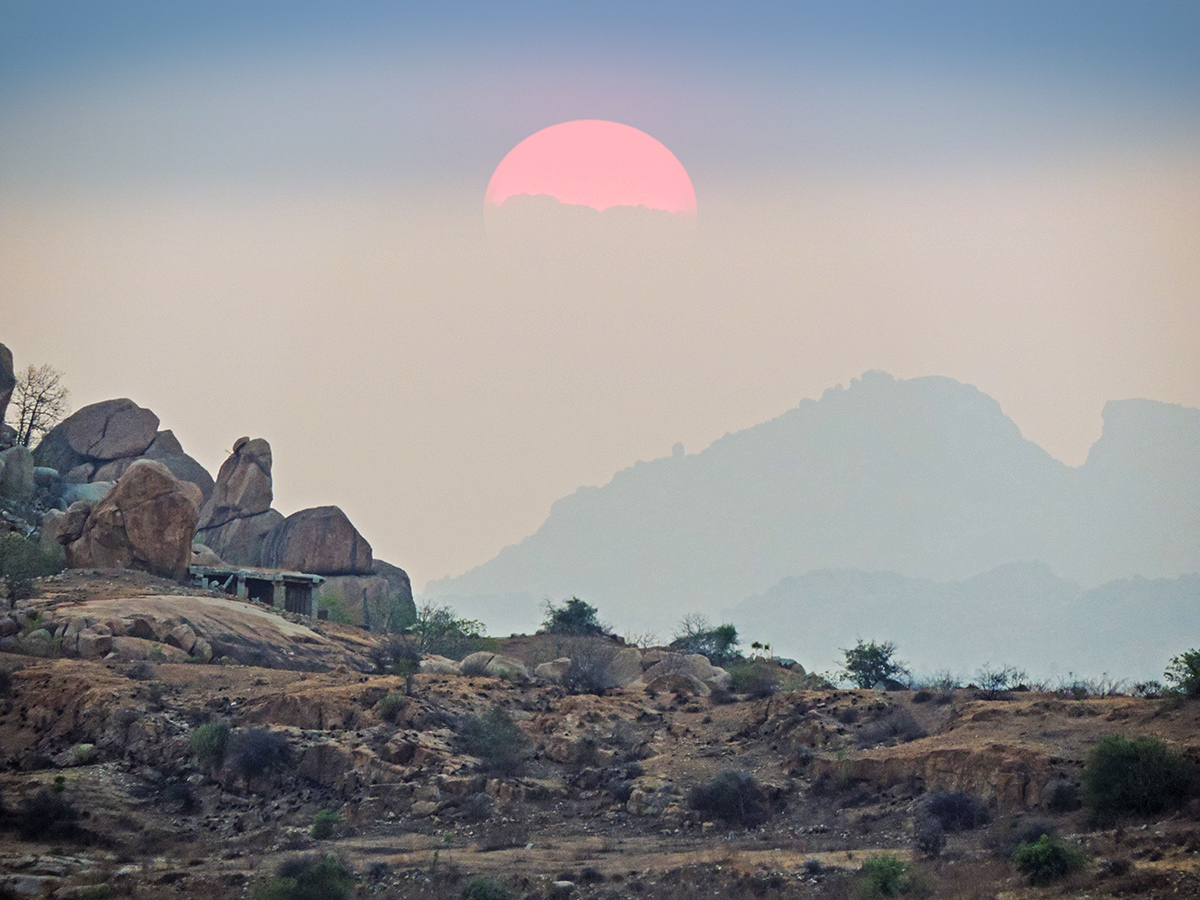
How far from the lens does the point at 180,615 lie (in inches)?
1665

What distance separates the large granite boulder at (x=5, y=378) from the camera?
69188 millimetres

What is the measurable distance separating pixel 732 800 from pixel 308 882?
11.3m

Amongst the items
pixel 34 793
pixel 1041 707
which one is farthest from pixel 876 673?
pixel 34 793

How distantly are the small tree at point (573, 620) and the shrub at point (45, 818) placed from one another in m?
41.7

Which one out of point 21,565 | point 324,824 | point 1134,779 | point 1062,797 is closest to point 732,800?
point 1062,797

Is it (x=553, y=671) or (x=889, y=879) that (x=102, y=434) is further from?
(x=889, y=879)

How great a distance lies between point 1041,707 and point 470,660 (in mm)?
23673

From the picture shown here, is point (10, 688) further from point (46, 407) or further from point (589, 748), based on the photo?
point (46, 407)

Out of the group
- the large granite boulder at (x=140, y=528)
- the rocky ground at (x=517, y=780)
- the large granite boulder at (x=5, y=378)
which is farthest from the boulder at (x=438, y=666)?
the large granite boulder at (x=5, y=378)

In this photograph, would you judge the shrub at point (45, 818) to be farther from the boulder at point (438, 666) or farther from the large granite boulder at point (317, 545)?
the large granite boulder at point (317, 545)

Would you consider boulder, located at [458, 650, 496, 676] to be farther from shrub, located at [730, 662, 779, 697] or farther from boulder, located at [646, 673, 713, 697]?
shrub, located at [730, 662, 779, 697]

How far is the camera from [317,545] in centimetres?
7388

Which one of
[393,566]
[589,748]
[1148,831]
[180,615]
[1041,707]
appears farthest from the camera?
[393,566]

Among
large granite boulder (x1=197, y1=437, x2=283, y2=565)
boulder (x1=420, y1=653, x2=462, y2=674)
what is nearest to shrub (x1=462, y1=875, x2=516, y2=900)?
boulder (x1=420, y1=653, x2=462, y2=674)
